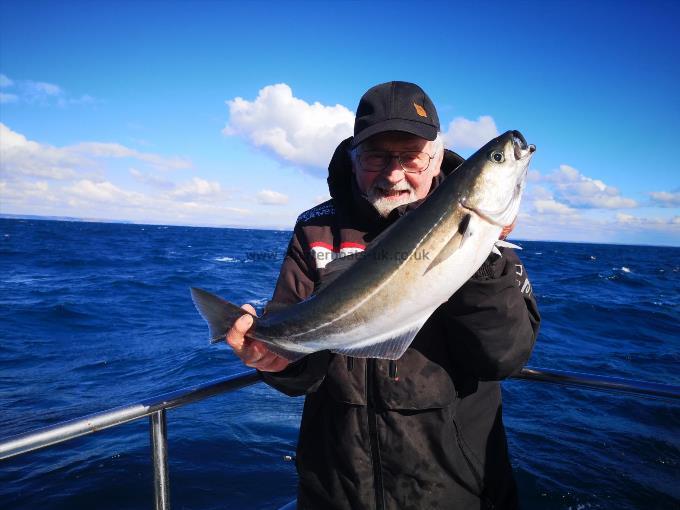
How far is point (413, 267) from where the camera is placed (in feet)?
8.50

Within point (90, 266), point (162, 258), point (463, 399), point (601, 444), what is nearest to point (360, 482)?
point (463, 399)

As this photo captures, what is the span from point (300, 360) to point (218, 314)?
69 centimetres

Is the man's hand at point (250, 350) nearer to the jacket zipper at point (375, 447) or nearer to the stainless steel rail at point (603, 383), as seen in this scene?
the jacket zipper at point (375, 447)

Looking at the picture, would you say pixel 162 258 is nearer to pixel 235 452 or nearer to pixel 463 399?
pixel 235 452

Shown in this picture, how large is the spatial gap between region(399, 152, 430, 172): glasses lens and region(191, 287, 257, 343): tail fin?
1.60m

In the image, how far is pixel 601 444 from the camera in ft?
27.7

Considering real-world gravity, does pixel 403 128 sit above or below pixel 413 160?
above

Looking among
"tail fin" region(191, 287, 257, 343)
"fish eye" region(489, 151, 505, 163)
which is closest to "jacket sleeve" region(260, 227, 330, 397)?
"tail fin" region(191, 287, 257, 343)

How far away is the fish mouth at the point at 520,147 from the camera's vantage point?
271 cm

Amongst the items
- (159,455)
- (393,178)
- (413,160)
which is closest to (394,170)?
(393,178)

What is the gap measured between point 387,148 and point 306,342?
5.12ft

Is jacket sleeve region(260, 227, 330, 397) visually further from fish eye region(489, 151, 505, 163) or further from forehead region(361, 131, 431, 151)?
fish eye region(489, 151, 505, 163)

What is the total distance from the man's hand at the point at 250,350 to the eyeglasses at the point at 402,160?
147 cm

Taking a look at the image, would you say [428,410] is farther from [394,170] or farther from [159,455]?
[159,455]
